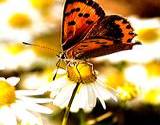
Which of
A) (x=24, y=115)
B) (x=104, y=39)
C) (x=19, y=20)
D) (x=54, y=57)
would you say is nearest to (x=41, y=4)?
(x=19, y=20)

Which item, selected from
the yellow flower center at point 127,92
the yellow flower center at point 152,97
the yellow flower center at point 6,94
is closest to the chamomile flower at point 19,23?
the yellow flower center at point 152,97

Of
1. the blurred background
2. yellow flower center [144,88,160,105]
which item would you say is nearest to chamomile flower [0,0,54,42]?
the blurred background

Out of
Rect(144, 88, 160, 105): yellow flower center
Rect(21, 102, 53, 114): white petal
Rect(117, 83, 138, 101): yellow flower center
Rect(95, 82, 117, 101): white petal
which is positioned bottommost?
Rect(144, 88, 160, 105): yellow flower center

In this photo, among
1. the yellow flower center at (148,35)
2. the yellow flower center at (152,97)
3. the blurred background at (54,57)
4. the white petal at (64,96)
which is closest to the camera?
the white petal at (64,96)

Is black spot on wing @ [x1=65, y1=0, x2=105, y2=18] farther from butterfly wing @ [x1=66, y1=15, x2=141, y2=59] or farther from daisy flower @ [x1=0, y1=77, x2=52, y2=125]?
daisy flower @ [x1=0, y1=77, x2=52, y2=125]

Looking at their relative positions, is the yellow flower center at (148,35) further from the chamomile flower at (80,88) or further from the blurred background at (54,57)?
the chamomile flower at (80,88)

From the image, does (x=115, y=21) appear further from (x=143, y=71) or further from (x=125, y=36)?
(x=143, y=71)

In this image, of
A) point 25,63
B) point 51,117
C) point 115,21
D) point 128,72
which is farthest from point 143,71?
point 115,21
